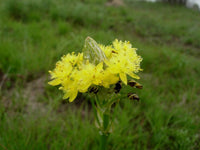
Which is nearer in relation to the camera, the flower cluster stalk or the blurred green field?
the flower cluster stalk

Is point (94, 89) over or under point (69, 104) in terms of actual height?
over

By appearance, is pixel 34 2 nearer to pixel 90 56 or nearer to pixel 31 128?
pixel 31 128

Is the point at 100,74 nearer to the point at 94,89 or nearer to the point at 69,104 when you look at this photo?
the point at 94,89

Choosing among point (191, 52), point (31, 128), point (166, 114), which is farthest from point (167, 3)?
point (31, 128)

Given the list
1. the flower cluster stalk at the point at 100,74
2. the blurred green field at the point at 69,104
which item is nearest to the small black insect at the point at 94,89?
the flower cluster stalk at the point at 100,74

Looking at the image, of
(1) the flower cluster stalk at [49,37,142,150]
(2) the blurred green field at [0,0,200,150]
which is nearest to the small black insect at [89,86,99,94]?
(1) the flower cluster stalk at [49,37,142,150]

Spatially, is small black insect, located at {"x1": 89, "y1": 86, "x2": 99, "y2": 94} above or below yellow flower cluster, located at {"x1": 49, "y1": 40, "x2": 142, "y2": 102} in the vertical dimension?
below

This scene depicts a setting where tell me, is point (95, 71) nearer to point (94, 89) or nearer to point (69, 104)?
point (94, 89)

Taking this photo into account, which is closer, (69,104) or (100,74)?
(100,74)

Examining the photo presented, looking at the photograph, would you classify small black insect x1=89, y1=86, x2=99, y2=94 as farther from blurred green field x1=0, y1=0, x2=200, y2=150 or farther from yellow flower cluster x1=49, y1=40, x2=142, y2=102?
blurred green field x1=0, y1=0, x2=200, y2=150

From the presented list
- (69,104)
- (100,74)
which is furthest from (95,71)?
(69,104)
